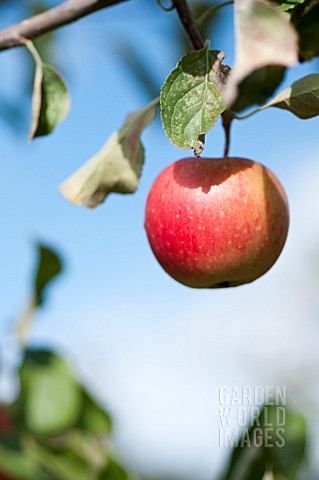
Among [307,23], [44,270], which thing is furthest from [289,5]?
[44,270]

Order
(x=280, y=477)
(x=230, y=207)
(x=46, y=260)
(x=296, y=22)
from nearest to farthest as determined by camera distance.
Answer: (x=296, y=22)
(x=230, y=207)
(x=280, y=477)
(x=46, y=260)

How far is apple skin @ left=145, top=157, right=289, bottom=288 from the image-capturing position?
1146mm

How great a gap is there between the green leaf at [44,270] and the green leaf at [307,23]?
1184 millimetres

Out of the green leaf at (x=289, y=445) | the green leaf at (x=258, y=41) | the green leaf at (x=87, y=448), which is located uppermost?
the green leaf at (x=258, y=41)

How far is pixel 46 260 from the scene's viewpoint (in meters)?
2.00

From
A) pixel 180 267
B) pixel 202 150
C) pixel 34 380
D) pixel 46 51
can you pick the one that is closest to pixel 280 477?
pixel 180 267

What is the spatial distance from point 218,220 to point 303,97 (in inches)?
8.7

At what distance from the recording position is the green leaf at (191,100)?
3.11 feet

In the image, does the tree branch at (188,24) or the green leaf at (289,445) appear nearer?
the tree branch at (188,24)

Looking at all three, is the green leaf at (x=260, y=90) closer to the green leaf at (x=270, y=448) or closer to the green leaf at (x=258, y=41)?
the green leaf at (x=258, y=41)

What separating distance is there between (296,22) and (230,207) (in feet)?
1.05

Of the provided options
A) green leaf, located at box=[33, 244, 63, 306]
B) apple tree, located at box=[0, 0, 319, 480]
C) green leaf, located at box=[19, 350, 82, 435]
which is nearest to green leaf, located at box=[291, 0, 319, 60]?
apple tree, located at box=[0, 0, 319, 480]

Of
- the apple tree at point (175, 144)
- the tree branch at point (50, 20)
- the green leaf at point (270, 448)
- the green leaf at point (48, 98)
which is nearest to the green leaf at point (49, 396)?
the apple tree at point (175, 144)

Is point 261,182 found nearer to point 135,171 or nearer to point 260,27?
point 135,171
